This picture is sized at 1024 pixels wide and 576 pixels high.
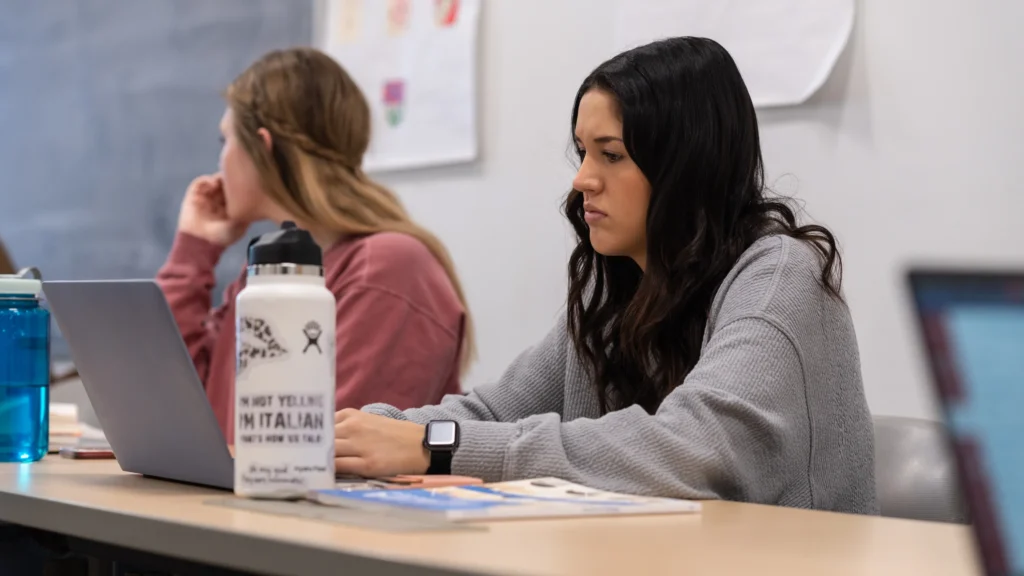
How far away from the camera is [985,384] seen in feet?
1.39

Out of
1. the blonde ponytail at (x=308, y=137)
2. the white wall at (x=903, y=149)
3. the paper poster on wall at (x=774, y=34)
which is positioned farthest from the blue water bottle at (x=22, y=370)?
the paper poster on wall at (x=774, y=34)

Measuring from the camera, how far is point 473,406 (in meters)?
1.49

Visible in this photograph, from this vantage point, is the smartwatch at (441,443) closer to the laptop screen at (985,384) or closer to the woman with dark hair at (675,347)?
the woman with dark hair at (675,347)

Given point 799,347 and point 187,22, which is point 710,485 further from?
point 187,22

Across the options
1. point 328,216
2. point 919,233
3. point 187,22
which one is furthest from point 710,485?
point 187,22

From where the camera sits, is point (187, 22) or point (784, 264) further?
point (187, 22)

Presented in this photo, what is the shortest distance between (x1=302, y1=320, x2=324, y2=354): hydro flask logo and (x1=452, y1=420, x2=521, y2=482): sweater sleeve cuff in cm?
25

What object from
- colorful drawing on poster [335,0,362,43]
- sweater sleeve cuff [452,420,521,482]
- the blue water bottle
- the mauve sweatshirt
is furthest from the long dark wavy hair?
colorful drawing on poster [335,0,362,43]

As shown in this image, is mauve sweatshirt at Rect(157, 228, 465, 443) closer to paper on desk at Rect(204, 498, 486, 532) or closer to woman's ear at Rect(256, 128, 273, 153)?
woman's ear at Rect(256, 128, 273, 153)

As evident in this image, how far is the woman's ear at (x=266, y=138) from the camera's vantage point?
2156mm

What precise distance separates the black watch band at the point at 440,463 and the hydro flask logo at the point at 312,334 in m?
0.26

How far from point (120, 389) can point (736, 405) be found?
553 mm

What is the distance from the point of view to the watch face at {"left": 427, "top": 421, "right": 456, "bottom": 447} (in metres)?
1.09

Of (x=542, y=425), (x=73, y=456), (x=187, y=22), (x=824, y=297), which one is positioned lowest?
(x=73, y=456)
